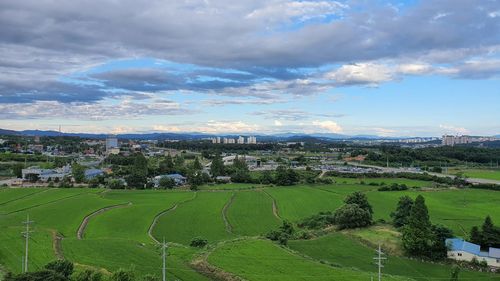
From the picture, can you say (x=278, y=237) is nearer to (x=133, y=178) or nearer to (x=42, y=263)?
(x=42, y=263)

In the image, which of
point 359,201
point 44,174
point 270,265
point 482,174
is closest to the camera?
point 270,265

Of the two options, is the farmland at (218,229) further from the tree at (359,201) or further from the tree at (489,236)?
the tree at (489,236)

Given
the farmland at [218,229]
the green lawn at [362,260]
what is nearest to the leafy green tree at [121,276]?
the farmland at [218,229]

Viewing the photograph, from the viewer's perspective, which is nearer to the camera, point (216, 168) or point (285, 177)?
point (285, 177)

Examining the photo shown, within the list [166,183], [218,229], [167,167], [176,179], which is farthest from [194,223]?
[167,167]

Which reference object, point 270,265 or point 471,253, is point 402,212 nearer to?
point 471,253

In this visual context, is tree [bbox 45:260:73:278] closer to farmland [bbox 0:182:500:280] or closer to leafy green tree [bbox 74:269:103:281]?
leafy green tree [bbox 74:269:103:281]

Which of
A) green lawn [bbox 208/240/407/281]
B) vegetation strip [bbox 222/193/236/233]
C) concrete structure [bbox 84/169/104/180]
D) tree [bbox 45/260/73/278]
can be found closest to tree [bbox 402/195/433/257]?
green lawn [bbox 208/240/407/281]
